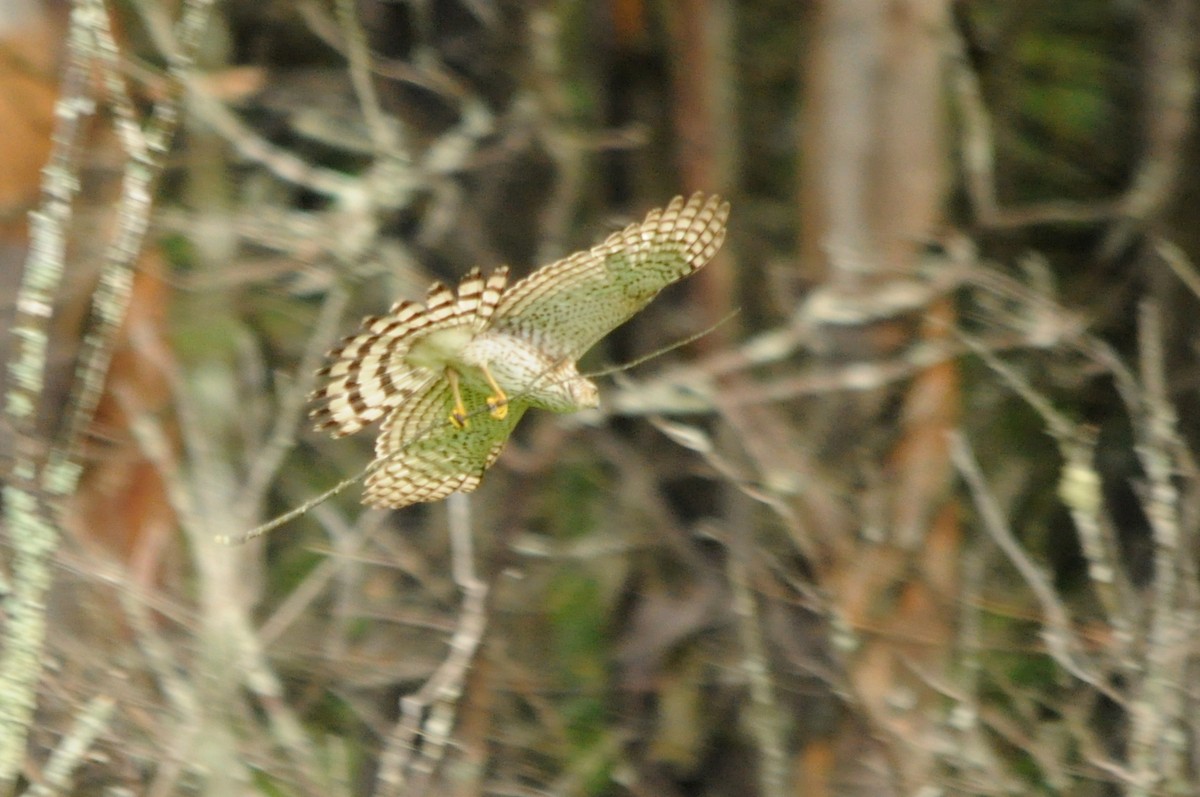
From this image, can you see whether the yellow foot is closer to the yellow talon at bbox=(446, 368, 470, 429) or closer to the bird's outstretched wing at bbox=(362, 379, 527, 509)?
the yellow talon at bbox=(446, 368, 470, 429)

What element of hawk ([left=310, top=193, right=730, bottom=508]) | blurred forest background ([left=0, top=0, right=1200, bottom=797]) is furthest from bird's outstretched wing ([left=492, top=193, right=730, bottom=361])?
blurred forest background ([left=0, top=0, right=1200, bottom=797])

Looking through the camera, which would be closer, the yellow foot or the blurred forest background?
the yellow foot

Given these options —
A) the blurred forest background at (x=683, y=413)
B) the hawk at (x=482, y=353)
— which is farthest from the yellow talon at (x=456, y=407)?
the blurred forest background at (x=683, y=413)

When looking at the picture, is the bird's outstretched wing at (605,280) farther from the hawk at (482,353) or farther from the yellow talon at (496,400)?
the yellow talon at (496,400)

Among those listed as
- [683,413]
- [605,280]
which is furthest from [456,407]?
[683,413]

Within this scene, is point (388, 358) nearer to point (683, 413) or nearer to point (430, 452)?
point (430, 452)

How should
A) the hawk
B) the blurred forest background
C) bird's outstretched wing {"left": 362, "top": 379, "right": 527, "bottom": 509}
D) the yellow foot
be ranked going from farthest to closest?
the blurred forest background → bird's outstretched wing {"left": 362, "top": 379, "right": 527, "bottom": 509} → the hawk → the yellow foot
